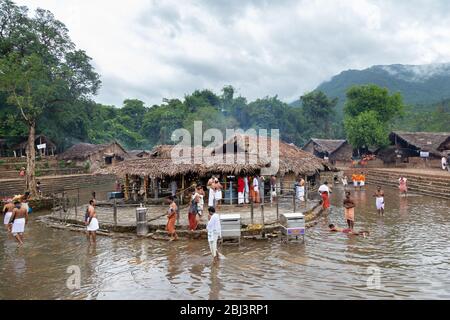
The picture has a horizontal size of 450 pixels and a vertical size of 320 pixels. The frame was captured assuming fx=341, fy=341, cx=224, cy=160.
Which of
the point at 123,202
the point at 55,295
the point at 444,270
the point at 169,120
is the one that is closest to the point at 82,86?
the point at 169,120

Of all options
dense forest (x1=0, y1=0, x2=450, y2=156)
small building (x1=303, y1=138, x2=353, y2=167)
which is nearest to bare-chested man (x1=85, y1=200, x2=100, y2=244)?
dense forest (x1=0, y1=0, x2=450, y2=156)

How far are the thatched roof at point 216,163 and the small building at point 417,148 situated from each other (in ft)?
69.1

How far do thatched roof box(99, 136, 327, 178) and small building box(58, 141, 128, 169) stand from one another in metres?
23.7

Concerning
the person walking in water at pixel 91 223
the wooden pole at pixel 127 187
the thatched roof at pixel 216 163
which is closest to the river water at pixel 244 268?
the person walking in water at pixel 91 223

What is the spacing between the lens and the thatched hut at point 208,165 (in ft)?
58.4

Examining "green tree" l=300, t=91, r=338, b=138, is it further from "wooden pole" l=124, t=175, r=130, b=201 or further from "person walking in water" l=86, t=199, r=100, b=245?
"person walking in water" l=86, t=199, r=100, b=245

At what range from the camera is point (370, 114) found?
41594 millimetres

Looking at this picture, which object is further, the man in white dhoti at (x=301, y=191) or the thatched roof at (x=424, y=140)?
the thatched roof at (x=424, y=140)

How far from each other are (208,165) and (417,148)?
29.0 meters

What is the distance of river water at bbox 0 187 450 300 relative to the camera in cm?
738

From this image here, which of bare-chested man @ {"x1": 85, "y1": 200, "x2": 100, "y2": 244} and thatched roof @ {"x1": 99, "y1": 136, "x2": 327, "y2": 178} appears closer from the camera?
bare-chested man @ {"x1": 85, "y1": 200, "x2": 100, "y2": 244}

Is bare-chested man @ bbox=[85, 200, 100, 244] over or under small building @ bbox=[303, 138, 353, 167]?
under

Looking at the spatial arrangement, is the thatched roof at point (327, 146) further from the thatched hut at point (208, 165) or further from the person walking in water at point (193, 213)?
the person walking in water at point (193, 213)

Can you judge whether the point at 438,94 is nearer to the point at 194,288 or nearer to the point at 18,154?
the point at 18,154
